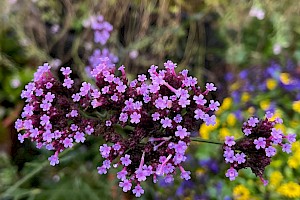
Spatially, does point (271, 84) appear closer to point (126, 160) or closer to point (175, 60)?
point (175, 60)

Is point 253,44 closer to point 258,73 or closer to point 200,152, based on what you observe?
point 258,73

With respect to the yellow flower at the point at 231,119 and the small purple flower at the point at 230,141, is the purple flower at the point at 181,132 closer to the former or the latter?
the small purple flower at the point at 230,141

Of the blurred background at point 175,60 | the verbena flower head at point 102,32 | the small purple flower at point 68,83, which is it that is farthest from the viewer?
the verbena flower head at point 102,32

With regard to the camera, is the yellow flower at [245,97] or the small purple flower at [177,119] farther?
the yellow flower at [245,97]

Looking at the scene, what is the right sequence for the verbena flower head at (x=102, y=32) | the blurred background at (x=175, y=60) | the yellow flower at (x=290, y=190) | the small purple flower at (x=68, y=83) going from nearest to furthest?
1. the small purple flower at (x=68, y=83)
2. the yellow flower at (x=290, y=190)
3. the blurred background at (x=175, y=60)
4. the verbena flower head at (x=102, y=32)

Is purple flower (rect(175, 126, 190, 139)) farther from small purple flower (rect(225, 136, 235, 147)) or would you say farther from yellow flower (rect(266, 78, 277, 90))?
yellow flower (rect(266, 78, 277, 90))

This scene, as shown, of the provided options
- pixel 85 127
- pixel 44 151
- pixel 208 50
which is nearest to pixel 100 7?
pixel 208 50

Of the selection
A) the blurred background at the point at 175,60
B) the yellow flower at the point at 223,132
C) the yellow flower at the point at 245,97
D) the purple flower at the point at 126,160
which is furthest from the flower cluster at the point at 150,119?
the yellow flower at the point at 245,97

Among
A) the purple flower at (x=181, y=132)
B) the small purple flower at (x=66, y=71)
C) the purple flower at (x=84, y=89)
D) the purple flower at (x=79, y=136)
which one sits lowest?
the purple flower at (x=79, y=136)
